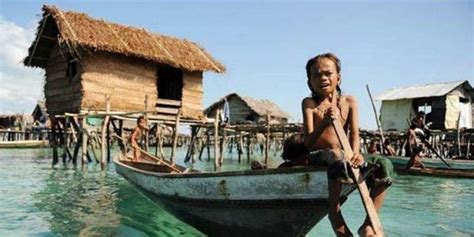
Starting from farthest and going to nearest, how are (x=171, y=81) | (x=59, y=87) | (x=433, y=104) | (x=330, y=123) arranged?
(x=433, y=104), (x=171, y=81), (x=59, y=87), (x=330, y=123)

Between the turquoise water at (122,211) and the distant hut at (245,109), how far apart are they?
892 inches

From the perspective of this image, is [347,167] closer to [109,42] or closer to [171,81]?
[109,42]

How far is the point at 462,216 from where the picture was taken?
340 inches

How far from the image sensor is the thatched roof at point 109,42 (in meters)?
15.1

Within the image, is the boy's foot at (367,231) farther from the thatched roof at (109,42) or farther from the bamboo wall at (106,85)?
the bamboo wall at (106,85)

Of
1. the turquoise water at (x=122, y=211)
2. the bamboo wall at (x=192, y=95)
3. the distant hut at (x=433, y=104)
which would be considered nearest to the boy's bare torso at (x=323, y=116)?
the turquoise water at (x=122, y=211)

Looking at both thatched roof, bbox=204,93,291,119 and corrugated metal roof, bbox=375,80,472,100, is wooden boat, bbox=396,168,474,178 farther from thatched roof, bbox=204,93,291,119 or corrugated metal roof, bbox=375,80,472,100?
thatched roof, bbox=204,93,291,119

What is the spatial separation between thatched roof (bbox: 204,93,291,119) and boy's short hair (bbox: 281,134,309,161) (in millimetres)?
31101

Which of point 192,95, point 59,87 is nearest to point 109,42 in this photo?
point 59,87

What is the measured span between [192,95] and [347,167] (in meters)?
15.8

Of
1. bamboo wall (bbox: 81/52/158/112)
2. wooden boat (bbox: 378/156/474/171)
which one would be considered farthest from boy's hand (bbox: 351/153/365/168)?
wooden boat (bbox: 378/156/474/171)

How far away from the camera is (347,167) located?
128 inches

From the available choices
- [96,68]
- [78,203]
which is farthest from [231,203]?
[96,68]

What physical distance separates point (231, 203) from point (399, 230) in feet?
12.7
